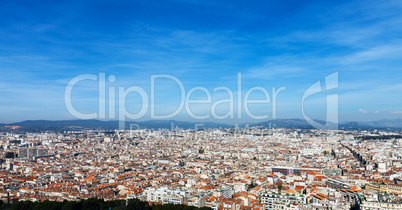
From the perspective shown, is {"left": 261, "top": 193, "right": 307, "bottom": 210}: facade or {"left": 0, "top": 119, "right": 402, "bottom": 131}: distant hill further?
{"left": 0, "top": 119, "right": 402, "bottom": 131}: distant hill

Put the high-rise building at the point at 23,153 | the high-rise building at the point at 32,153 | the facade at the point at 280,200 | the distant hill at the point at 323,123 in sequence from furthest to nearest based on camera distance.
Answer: the distant hill at the point at 323,123
the high-rise building at the point at 32,153
the high-rise building at the point at 23,153
the facade at the point at 280,200

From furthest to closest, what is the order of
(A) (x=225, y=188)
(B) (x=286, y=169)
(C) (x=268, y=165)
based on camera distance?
(C) (x=268, y=165), (B) (x=286, y=169), (A) (x=225, y=188)

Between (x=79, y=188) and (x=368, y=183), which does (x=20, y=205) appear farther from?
(x=368, y=183)

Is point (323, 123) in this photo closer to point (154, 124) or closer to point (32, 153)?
point (154, 124)

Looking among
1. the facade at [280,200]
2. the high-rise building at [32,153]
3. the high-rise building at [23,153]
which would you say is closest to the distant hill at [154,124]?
the high-rise building at [32,153]

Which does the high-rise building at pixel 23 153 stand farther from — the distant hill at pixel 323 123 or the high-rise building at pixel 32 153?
the distant hill at pixel 323 123

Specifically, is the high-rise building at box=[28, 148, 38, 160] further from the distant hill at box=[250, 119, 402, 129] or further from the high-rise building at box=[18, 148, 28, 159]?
the distant hill at box=[250, 119, 402, 129]

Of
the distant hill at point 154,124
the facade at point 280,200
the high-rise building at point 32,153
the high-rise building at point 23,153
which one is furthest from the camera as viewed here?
the distant hill at point 154,124

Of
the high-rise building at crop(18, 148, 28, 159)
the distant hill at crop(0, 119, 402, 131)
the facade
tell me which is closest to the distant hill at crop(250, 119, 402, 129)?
the distant hill at crop(0, 119, 402, 131)

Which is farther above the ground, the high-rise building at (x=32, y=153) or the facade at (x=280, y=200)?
the facade at (x=280, y=200)

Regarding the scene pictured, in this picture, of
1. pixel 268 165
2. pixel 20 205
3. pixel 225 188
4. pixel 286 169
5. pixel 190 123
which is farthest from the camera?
pixel 190 123

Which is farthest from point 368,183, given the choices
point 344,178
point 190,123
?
point 190,123
